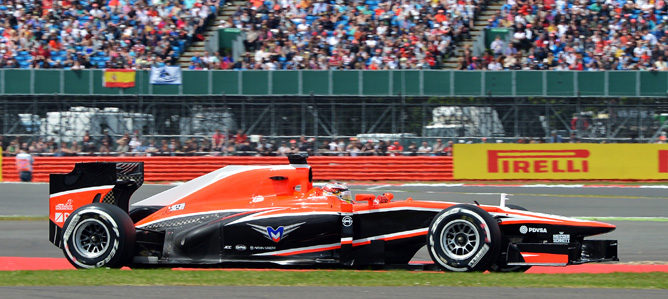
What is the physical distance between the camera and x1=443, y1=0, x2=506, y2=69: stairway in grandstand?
24.8 metres

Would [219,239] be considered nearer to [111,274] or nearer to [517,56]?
[111,274]

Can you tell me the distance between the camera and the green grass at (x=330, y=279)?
7328mm

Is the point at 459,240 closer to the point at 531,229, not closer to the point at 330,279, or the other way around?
the point at 531,229

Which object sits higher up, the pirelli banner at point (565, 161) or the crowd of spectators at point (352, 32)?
the crowd of spectators at point (352, 32)

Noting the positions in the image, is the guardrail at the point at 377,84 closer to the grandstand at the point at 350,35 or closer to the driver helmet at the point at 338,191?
the grandstand at the point at 350,35

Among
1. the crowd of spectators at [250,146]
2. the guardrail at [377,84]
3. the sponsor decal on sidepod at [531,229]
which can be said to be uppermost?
the guardrail at [377,84]

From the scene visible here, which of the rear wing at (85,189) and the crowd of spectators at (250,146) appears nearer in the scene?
the rear wing at (85,189)

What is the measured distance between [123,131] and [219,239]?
1457cm

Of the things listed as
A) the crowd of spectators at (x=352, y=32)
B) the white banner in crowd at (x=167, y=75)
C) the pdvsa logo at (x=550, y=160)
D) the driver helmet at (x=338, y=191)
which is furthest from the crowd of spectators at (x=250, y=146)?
the driver helmet at (x=338, y=191)

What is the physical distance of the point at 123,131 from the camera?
72.8 ft

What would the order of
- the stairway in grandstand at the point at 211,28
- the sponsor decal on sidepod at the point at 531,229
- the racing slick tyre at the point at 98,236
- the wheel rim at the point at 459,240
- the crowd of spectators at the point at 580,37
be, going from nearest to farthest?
the wheel rim at the point at 459,240 < the sponsor decal on sidepod at the point at 531,229 < the racing slick tyre at the point at 98,236 < the crowd of spectators at the point at 580,37 < the stairway in grandstand at the point at 211,28

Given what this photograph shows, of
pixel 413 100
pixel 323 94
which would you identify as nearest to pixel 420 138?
pixel 413 100

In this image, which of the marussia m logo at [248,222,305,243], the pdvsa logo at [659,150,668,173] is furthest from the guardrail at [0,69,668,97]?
the marussia m logo at [248,222,305,243]

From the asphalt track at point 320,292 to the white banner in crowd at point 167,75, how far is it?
17.4 meters
